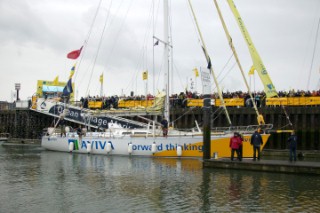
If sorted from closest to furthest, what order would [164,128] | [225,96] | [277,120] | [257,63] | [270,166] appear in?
1. [270,166]
2. [257,63]
3. [164,128]
4. [277,120]
5. [225,96]

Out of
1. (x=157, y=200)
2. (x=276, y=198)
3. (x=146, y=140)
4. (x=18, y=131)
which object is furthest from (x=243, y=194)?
(x=18, y=131)

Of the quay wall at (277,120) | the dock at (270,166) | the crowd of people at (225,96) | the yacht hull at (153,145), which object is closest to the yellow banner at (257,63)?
the yacht hull at (153,145)

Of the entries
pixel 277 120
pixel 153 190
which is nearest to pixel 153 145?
pixel 277 120

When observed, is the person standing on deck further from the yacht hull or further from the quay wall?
the quay wall

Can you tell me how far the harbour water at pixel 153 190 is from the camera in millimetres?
14414

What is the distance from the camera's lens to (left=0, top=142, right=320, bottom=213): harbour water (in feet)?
47.3

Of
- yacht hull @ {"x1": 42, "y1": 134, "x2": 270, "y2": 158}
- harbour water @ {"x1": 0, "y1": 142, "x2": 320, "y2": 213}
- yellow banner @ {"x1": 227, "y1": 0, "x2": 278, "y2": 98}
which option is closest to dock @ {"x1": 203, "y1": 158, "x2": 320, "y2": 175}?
harbour water @ {"x1": 0, "y1": 142, "x2": 320, "y2": 213}

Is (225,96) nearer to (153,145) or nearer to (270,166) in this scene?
(153,145)

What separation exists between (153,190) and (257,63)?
17.1 metres

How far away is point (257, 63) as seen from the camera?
3148 centimetres

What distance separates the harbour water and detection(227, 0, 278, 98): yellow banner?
8.90 meters

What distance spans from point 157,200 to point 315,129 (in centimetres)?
2659

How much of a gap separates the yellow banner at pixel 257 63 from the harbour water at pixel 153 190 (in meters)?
8.90

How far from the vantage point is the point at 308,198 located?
625 inches
